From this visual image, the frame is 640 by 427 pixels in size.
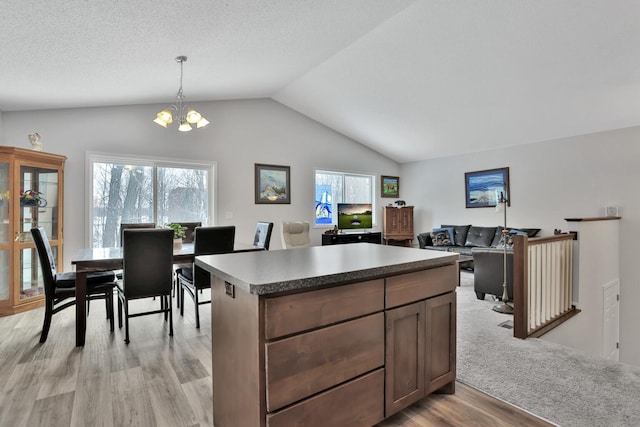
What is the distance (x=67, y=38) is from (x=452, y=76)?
166 inches

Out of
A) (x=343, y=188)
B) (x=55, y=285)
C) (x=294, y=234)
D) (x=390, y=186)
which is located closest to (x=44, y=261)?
(x=55, y=285)

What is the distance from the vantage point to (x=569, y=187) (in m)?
5.42

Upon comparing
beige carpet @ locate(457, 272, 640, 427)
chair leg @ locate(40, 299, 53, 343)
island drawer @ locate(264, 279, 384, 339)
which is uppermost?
island drawer @ locate(264, 279, 384, 339)

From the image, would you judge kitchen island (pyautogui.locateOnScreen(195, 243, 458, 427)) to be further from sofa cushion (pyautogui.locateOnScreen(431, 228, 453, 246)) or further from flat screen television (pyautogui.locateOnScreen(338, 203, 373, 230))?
flat screen television (pyautogui.locateOnScreen(338, 203, 373, 230))

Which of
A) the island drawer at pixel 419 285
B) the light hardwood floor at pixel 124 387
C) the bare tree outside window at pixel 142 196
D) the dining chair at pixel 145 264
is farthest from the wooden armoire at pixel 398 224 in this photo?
the island drawer at pixel 419 285

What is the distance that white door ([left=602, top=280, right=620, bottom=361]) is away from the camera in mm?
4391

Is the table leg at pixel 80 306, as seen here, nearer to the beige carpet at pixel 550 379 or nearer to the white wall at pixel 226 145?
the white wall at pixel 226 145

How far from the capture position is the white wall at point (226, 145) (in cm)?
443

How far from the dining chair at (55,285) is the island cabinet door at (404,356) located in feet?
8.90

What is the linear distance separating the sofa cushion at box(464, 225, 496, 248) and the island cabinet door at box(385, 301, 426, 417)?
505 cm

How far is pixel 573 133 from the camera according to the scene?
5.27 m

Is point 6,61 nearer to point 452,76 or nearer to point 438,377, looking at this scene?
point 438,377

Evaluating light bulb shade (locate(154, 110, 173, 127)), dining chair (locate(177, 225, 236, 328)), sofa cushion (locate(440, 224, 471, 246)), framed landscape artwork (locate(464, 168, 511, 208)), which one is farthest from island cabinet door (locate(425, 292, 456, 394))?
sofa cushion (locate(440, 224, 471, 246))

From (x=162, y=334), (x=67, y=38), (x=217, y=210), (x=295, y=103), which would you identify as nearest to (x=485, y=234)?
(x=295, y=103)
